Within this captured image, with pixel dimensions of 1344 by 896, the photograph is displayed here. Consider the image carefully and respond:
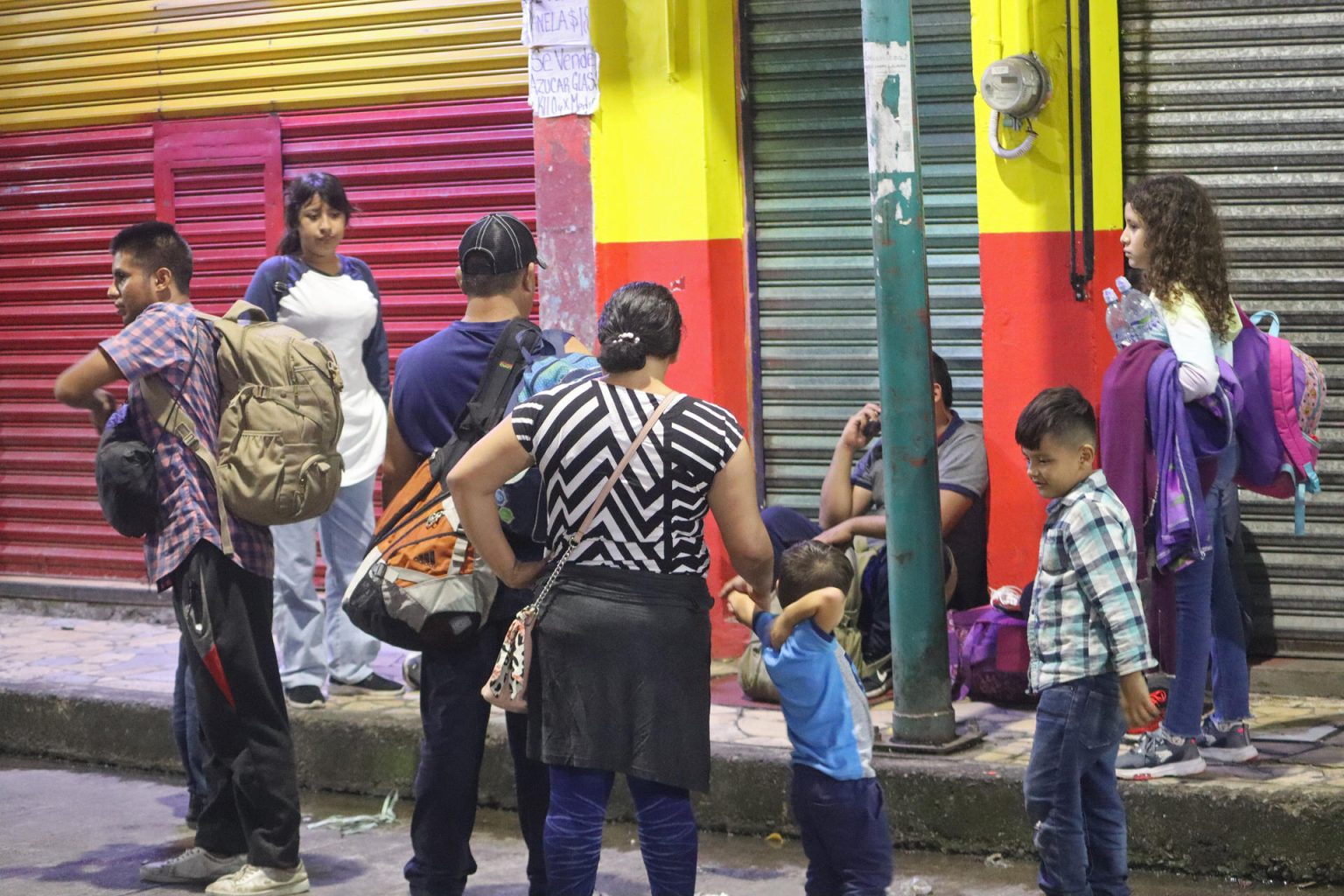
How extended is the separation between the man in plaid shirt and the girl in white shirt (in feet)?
4.86

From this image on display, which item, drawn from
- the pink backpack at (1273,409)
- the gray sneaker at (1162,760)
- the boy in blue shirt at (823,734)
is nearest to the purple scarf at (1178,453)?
the pink backpack at (1273,409)

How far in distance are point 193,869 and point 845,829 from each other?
235cm

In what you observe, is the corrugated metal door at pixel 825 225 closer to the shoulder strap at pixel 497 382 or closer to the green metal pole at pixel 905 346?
the green metal pole at pixel 905 346

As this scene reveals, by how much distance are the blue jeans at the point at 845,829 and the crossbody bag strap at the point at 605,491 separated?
31.0 inches

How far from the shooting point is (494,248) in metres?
5.04

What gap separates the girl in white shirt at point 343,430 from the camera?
7.27m

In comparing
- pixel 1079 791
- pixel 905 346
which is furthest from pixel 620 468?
pixel 905 346

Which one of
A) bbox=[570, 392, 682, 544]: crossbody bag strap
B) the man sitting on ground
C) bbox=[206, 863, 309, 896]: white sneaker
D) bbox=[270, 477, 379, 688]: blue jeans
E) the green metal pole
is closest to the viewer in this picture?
bbox=[570, 392, 682, 544]: crossbody bag strap

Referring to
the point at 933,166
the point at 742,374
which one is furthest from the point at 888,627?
the point at 933,166

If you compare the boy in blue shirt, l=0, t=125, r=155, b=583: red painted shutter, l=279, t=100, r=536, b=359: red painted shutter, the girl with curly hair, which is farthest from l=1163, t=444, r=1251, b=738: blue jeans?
l=0, t=125, r=155, b=583: red painted shutter

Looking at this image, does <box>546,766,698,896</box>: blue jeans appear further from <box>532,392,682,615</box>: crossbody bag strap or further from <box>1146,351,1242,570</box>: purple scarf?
<box>1146,351,1242,570</box>: purple scarf

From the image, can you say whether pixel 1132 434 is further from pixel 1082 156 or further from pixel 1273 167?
pixel 1273 167

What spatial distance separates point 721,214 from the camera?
313 inches

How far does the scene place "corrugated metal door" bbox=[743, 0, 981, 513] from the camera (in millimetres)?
7672
